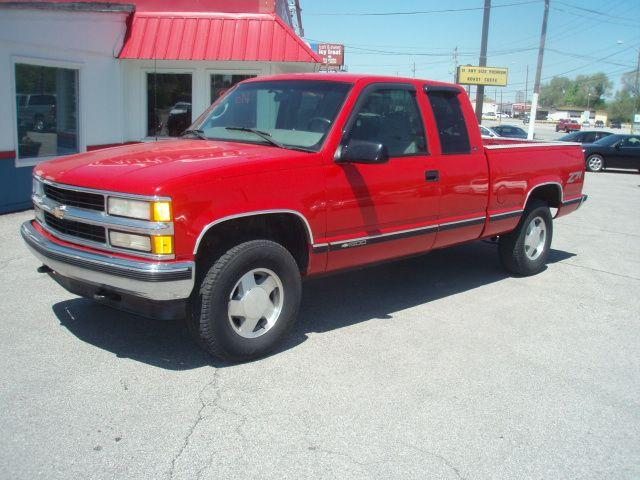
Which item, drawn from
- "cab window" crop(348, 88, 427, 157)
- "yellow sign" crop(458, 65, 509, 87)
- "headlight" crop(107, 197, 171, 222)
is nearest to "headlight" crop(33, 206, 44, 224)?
"headlight" crop(107, 197, 171, 222)

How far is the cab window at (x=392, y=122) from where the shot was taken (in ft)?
16.4

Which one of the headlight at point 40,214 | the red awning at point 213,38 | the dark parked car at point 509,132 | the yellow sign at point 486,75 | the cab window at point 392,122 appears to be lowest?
the headlight at point 40,214

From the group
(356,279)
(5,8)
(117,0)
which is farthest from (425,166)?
(117,0)

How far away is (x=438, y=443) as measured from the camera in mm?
3486

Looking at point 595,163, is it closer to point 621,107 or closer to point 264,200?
point 264,200

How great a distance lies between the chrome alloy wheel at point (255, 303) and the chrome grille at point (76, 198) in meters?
1.03

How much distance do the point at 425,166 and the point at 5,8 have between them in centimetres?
731

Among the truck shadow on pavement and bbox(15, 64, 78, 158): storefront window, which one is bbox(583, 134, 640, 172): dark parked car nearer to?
the truck shadow on pavement

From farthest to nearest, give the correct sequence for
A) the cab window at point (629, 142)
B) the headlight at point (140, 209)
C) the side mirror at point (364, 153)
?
the cab window at point (629, 142)
the side mirror at point (364, 153)
the headlight at point (140, 209)

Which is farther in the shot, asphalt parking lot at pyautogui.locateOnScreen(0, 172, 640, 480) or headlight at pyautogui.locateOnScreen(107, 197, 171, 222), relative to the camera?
headlight at pyautogui.locateOnScreen(107, 197, 171, 222)

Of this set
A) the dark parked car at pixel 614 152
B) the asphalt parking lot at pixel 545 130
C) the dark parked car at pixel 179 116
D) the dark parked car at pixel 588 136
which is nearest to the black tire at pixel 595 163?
the dark parked car at pixel 614 152

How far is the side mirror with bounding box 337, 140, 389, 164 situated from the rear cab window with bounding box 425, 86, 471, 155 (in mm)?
1262

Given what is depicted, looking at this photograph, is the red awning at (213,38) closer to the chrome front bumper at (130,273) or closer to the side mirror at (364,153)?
the side mirror at (364,153)

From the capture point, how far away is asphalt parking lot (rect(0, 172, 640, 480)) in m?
3.27
